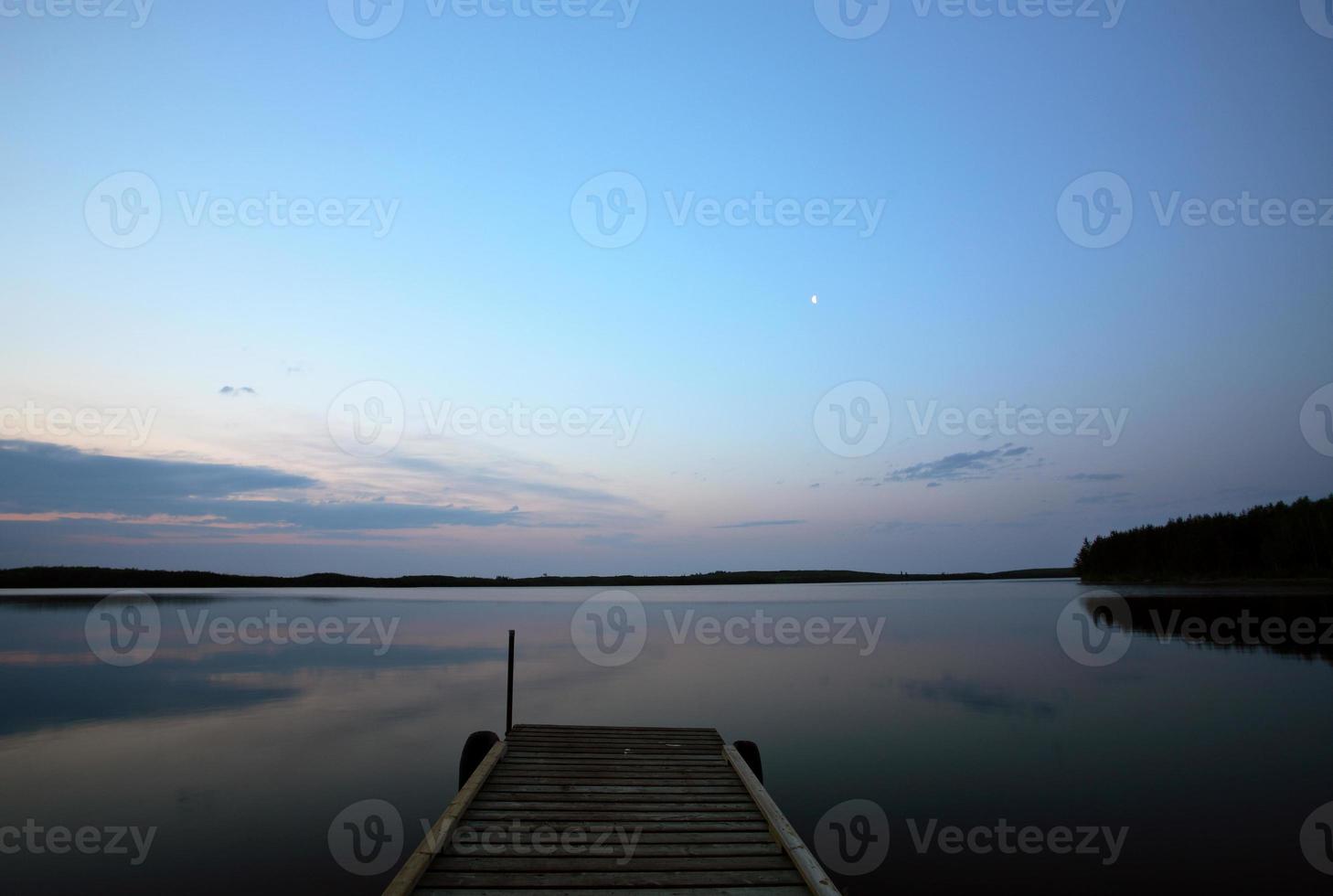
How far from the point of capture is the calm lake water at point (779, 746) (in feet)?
33.7

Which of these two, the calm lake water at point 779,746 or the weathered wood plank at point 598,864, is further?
the calm lake water at point 779,746

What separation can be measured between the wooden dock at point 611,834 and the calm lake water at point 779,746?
6.60 ft

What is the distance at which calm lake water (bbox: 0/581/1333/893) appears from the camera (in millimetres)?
10266

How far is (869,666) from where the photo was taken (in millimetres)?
29266

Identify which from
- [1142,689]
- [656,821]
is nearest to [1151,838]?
[656,821]

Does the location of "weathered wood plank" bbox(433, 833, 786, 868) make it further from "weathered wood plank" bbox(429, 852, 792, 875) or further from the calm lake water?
the calm lake water

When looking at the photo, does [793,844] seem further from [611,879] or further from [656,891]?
[611,879]

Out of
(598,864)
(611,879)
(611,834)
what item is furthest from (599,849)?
(611,879)

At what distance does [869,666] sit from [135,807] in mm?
23184

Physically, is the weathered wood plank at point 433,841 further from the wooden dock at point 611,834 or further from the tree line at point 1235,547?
the tree line at point 1235,547

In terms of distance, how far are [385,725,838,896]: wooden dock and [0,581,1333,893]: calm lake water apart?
201 cm

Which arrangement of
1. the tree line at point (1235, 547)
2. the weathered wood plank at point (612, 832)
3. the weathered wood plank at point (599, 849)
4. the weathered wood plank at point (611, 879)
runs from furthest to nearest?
the tree line at point (1235, 547) < the weathered wood plank at point (612, 832) < the weathered wood plank at point (599, 849) < the weathered wood plank at point (611, 879)

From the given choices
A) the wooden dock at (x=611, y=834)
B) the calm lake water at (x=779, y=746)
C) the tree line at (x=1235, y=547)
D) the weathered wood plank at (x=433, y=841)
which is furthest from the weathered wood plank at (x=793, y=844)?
the tree line at (x=1235, y=547)

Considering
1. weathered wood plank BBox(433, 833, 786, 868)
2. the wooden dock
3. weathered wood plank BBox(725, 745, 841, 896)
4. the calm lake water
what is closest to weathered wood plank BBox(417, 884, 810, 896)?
the wooden dock
